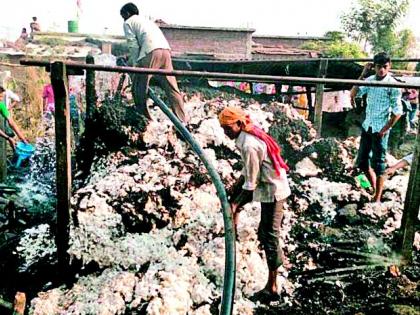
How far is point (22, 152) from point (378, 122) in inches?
235

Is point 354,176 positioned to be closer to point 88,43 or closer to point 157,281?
point 157,281

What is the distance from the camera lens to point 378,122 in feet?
16.2

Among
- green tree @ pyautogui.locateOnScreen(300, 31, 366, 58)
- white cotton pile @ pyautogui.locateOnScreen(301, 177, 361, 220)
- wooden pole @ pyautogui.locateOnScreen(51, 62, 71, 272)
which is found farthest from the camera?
green tree @ pyautogui.locateOnScreen(300, 31, 366, 58)

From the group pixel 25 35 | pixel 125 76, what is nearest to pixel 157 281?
pixel 125 76

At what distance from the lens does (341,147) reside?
6148mm

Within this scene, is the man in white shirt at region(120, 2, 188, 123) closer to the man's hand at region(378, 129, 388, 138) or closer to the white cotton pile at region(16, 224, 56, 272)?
the white cotton pile at region(16, 224, 56, 272)

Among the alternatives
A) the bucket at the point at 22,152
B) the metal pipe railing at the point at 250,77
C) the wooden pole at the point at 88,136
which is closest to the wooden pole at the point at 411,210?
→ the metal pipe railing at the point at 250,77

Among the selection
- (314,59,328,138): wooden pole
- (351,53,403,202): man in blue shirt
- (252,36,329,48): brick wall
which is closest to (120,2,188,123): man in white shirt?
(314,59,328,138): wooden pole

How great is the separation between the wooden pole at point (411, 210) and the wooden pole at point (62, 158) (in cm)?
287

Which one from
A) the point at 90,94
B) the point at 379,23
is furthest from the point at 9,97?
the point at 379,23

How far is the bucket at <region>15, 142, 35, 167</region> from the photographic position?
26.2 feet

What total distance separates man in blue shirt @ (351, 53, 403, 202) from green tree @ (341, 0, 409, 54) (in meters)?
22.5

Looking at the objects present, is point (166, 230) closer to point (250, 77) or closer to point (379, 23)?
point (250, 77)

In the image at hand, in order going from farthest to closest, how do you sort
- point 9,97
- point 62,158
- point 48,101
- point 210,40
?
point 210,40 < point 48,101 < point 9,97 < point 62,158
